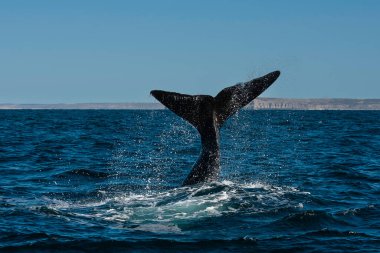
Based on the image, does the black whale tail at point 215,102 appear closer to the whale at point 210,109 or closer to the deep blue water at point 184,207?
the whale at point 210,109

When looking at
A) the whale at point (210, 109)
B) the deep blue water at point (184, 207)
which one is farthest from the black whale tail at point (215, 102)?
the deep blue water at point (184, 207)

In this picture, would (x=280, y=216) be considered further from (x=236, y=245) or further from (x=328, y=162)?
(x=328, y=162)

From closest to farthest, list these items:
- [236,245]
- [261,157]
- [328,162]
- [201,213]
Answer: [236,245], [201,213], [328,162], [261,157]

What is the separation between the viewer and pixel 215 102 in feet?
43.3

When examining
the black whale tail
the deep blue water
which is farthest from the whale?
the deep blue water

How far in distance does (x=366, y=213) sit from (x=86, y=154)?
46.8 ft

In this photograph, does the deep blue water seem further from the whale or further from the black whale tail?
the black whale tail

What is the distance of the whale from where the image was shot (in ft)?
41.7

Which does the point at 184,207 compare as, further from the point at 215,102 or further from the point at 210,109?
the point at 215,102

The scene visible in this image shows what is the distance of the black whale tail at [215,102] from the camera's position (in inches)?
500

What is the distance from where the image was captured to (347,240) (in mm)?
9203

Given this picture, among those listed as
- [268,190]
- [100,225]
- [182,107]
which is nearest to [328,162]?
[268,190]

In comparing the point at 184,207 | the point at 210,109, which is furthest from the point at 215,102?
the point at 184,207

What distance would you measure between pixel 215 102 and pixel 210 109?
189mm
